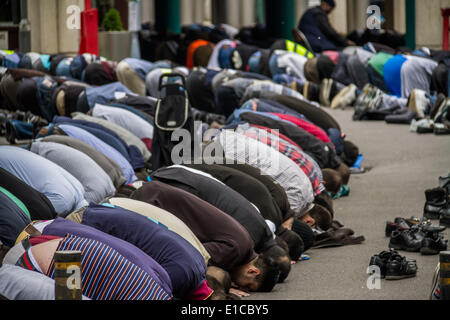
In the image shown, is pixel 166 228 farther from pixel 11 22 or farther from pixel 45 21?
pixel 45 21

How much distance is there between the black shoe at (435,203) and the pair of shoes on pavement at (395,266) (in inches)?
58.0

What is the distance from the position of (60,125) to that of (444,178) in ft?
9.97

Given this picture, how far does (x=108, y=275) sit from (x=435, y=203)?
3368 millimetres

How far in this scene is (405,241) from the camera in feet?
18.2

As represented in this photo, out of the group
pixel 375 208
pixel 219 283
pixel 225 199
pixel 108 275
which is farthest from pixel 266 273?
pixel 375 208

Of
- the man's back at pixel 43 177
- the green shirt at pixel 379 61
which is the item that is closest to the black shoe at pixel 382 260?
the man's back at pixel 43 177

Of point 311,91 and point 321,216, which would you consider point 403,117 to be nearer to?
point 311,91

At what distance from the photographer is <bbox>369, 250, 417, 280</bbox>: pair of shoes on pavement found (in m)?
4.87

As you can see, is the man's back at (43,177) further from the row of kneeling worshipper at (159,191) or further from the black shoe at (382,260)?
the black shoe at (382,260)

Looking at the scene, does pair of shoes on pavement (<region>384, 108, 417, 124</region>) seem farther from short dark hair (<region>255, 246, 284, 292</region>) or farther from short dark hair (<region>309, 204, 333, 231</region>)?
short dark hair (<region>255, 246, 284, 292</region>)

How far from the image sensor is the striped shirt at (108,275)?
370 centimetres

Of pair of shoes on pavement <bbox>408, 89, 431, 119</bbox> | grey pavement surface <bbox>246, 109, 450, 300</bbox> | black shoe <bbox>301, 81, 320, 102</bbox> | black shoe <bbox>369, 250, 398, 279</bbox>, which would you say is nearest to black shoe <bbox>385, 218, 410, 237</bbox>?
grey pavement surface <bbox>246, 109, 450, 300</bbox>

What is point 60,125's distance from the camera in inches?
276

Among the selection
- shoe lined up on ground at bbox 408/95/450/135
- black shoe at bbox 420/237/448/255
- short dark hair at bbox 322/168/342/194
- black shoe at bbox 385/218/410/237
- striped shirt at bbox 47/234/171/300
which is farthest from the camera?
shoe lined up on ground at bbox 408/95/450/135
